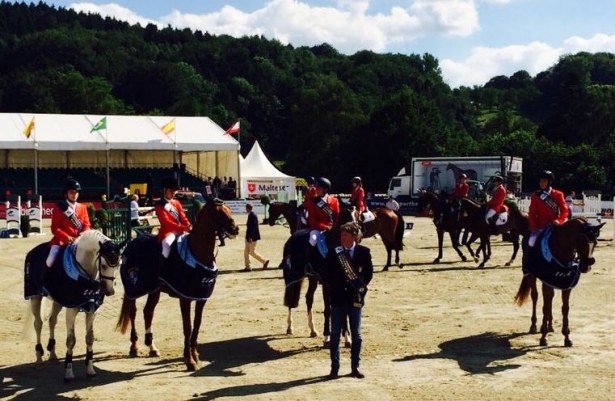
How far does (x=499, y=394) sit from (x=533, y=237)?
3.79 metres

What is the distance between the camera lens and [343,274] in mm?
9633

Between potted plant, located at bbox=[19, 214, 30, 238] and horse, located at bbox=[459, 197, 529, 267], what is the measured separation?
1809 cm

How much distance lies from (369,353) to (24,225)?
23.5 m

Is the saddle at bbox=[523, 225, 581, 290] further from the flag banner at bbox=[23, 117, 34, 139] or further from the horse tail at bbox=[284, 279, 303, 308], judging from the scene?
the flag banner at bbox=[23, 117, 34, 139]

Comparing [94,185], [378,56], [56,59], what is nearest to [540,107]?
[378,56]

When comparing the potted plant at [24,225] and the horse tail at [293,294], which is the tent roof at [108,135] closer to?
the potted plant at [24,225]

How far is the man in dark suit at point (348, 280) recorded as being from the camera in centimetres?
964

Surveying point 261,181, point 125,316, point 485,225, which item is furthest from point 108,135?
point 125,316

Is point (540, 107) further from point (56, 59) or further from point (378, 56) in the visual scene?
point (56, 59)

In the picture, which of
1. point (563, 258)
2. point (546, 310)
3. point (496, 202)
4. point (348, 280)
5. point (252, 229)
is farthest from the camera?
point (496, 202)

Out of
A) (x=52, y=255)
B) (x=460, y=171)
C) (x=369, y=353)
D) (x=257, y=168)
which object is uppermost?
(x=257, y=168)

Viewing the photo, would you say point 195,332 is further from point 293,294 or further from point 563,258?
point 563,258

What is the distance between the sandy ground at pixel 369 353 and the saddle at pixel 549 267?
97 cm

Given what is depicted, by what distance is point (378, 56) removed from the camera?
142m
